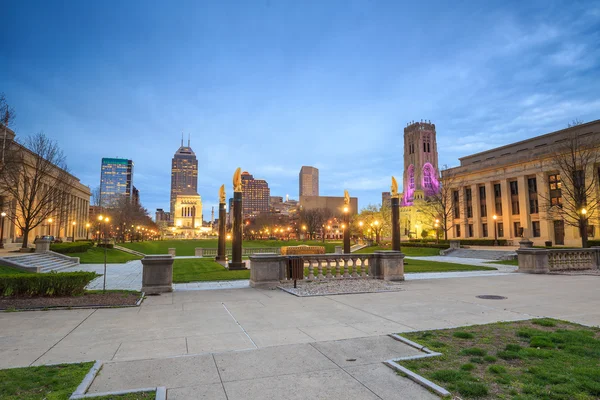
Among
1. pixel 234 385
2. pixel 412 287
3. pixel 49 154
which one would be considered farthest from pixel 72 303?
pixel 49 154

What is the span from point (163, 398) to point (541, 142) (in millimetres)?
81676

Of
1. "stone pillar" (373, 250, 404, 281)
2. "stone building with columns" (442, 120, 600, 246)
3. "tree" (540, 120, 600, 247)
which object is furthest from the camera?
"stone building with columns" (442, 120, 600, 246)

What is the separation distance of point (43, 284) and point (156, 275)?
3564 mm

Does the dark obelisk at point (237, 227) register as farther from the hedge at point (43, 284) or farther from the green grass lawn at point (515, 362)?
the green grass lawn at point (515, 362)

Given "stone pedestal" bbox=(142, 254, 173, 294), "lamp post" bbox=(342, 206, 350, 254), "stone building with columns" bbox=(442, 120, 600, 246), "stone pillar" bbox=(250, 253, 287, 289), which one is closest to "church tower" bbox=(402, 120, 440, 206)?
"stone building with columns" bbox=(442, 120, 600, 246)

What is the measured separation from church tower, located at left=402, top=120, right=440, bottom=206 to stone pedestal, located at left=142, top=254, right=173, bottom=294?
110 m

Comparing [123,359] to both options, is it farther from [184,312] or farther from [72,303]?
[72,303]

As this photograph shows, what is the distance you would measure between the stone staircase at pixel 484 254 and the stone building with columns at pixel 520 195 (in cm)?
1248

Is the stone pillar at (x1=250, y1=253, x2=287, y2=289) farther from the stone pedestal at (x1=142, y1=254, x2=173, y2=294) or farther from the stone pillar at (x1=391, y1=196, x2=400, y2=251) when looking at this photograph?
the stone pillar at (x1=391, y1=196, x2=400, y2=251)

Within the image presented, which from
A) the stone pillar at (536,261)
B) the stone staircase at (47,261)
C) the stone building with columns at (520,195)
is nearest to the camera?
the stone pillar at (536,261)

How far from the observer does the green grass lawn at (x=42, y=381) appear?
163 inches

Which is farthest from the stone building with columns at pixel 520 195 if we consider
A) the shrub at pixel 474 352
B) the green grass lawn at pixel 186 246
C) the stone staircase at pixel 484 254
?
the shrub at pixel 474 352

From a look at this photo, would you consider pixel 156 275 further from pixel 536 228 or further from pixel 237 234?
pixel 536 228

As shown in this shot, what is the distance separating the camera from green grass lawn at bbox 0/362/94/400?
4.15 metres
